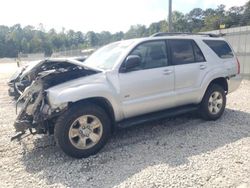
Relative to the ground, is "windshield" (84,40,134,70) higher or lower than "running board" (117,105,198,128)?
higher

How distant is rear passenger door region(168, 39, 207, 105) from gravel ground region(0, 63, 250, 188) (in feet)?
2.22

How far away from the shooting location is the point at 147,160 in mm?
3945

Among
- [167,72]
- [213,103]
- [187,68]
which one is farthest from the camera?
[213,103]

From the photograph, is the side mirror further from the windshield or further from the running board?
the running board

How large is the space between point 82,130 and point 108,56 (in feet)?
5.12

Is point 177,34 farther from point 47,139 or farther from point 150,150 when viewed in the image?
point 47,139

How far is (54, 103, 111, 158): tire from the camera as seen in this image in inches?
153

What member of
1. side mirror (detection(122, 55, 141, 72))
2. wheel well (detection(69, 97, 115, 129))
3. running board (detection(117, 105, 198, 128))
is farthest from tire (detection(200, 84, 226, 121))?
wheel well (detection(69, 97, 115, 129))

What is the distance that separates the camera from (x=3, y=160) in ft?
13.6

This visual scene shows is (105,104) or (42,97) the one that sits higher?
(42,97)

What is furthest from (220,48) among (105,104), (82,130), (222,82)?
(82,130)

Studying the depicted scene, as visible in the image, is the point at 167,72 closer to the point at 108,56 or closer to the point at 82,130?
the point at 108,56

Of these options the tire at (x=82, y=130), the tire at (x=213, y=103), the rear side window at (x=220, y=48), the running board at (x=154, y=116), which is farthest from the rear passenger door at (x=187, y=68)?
the tire at (x=82, y=130)

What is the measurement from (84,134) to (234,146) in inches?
95.4
